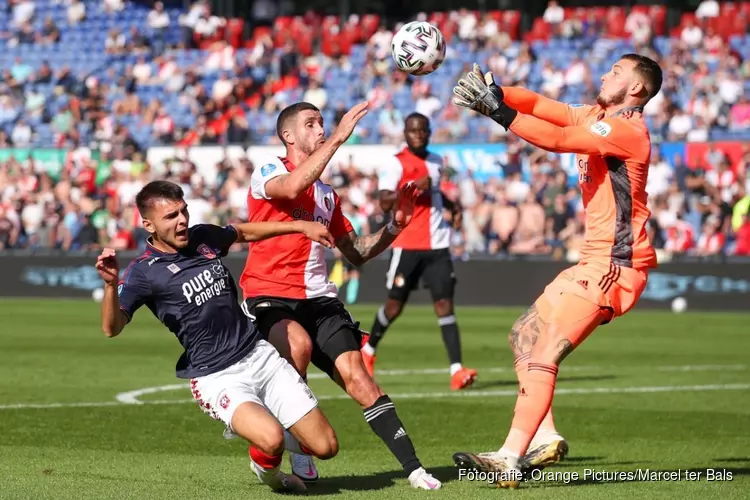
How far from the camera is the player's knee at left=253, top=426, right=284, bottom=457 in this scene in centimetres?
714

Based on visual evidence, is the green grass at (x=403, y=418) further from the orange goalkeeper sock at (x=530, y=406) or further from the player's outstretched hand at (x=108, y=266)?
the player's outstretched hand at (x=108, y=266)

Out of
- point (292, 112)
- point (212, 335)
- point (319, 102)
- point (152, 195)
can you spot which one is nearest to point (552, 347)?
point (212, 335)

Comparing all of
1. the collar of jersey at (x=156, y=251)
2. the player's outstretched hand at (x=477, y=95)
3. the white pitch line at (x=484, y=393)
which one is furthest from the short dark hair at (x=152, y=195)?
the white pitch line at (x=484, y=393)

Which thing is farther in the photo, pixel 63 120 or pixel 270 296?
pixel 63 120

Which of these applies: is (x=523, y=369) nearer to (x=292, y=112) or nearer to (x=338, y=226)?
(x=338, y=226)

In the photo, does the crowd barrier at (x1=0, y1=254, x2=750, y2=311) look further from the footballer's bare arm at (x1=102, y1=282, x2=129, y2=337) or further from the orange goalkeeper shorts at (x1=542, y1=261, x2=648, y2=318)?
the footballer's bare arm at (x1=102, y1=282, x2=129, y2=337)

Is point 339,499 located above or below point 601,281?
below

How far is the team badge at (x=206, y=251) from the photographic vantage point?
764 centimetres

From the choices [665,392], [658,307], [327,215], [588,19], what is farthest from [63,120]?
[327,215]

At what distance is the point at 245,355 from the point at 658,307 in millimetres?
17601

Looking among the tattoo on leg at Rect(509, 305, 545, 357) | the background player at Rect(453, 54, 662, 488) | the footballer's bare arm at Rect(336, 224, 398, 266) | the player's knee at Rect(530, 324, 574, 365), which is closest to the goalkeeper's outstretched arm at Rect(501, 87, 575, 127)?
the background player at Rect(453, 54, 662, 488)

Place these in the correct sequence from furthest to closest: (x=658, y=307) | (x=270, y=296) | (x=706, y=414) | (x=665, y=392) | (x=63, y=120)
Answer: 1. (x=63, y=120)
2. (x=658, y=307)
3. (x=665, y=392)
4. (x=706, y=414)
5. (x=270, y=296)

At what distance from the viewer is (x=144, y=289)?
739 centimetres

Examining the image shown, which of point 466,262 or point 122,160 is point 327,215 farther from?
point 122,160
